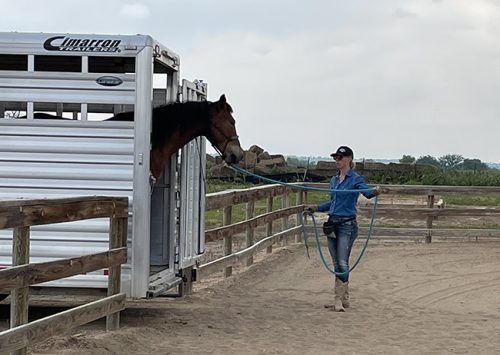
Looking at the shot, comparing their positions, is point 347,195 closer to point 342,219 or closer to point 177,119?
point 342,219

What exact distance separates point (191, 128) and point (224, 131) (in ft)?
1.00

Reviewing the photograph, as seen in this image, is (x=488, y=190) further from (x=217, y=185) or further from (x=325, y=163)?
(x=325, y=163)

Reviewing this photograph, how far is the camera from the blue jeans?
296 inches

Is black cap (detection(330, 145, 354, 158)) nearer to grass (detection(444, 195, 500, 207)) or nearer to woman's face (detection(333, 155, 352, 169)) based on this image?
woman's face (detection(333, 155, 352, 169))

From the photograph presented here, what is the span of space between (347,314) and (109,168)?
9.28ft

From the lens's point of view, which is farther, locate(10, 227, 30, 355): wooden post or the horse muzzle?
the horse muzzle

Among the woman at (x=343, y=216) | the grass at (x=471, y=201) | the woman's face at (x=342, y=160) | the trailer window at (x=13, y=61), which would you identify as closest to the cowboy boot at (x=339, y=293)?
the woman at (x=343, y=216)

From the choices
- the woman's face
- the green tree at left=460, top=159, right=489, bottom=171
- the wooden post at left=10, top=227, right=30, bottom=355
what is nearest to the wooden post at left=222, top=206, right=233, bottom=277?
the woman's face

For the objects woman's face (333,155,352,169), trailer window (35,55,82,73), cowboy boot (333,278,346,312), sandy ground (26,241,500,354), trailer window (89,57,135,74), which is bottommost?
sandy ground (26,241,500,354)

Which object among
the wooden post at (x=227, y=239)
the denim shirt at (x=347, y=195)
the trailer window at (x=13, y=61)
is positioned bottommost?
the wooden post at (x=227, y=239)

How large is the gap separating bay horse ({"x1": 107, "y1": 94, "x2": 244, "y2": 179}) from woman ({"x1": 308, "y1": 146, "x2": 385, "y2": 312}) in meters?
1.17

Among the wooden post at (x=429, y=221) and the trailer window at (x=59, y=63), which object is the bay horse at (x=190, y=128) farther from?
the wooden post at (x=429, y=221)

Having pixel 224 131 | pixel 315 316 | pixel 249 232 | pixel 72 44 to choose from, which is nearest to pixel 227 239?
pixel 249 232

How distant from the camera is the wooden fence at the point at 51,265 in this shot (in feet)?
14.0
